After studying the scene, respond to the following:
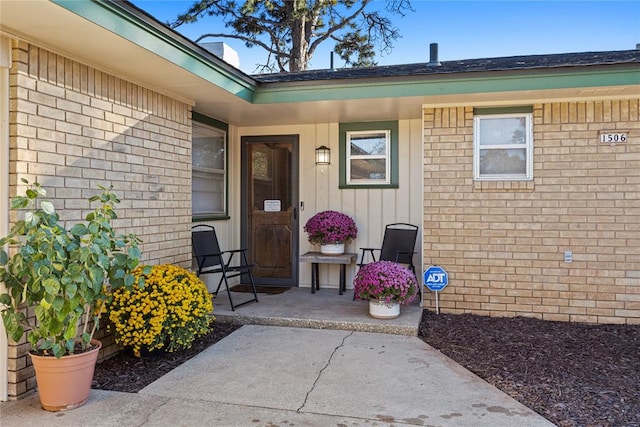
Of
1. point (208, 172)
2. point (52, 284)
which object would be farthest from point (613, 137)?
point (52, 284)

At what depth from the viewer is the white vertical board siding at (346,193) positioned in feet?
18.7

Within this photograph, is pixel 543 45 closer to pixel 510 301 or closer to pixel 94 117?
pixel 510 301

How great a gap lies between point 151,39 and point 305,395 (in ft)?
8.40

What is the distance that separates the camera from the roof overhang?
106 inches

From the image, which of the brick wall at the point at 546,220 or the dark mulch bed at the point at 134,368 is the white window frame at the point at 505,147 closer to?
the brick wall at the point at 546,220

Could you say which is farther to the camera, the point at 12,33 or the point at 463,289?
the point at 463,289

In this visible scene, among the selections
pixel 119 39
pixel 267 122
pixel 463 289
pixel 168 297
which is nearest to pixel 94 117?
pixel 119 39

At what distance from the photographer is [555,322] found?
15.0 ft

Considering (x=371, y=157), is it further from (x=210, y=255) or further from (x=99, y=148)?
(x=99, y=148)

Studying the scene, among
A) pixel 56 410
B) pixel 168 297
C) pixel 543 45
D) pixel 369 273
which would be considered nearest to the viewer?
pixel 56 410

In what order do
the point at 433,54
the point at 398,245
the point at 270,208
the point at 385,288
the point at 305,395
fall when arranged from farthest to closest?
the point at 270,208 < the point at 433,54 < the point at 398,245 < the point at 385,288 < the point at 305,395

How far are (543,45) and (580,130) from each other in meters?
6.22

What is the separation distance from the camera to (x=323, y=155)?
5902mm

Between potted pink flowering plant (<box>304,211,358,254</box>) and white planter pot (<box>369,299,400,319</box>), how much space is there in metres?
1.34
